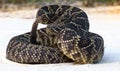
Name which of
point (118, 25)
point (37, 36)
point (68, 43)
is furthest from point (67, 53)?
point (118, 25)

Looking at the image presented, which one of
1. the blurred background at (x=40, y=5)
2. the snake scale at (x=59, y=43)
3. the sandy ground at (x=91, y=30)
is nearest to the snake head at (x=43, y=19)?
the snake scale at (x=59, y=43)

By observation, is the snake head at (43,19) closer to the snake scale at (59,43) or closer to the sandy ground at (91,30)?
the snake scale at (59,43)

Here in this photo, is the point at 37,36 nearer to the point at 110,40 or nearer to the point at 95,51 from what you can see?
the point at 95,51

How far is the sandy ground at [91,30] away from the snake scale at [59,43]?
0.63ft

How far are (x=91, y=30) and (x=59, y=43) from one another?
5.70 metres

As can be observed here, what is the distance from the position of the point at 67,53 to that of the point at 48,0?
37.2 ft

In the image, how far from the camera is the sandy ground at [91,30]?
34.3 feet

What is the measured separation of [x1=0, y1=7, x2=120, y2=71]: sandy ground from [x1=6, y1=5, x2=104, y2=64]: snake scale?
0.19 m

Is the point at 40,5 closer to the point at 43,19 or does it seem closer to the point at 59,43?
the point at 43,19

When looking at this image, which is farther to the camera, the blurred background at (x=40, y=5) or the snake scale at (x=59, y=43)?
the blurred background at (x=40, y=5)

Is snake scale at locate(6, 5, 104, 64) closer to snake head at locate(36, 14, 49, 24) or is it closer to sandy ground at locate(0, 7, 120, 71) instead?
snake head at locate(36, 14, 49, 24)

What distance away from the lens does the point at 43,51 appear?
10.9m

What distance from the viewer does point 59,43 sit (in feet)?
35.4

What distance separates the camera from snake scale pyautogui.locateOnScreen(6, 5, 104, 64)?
35.0 ft
